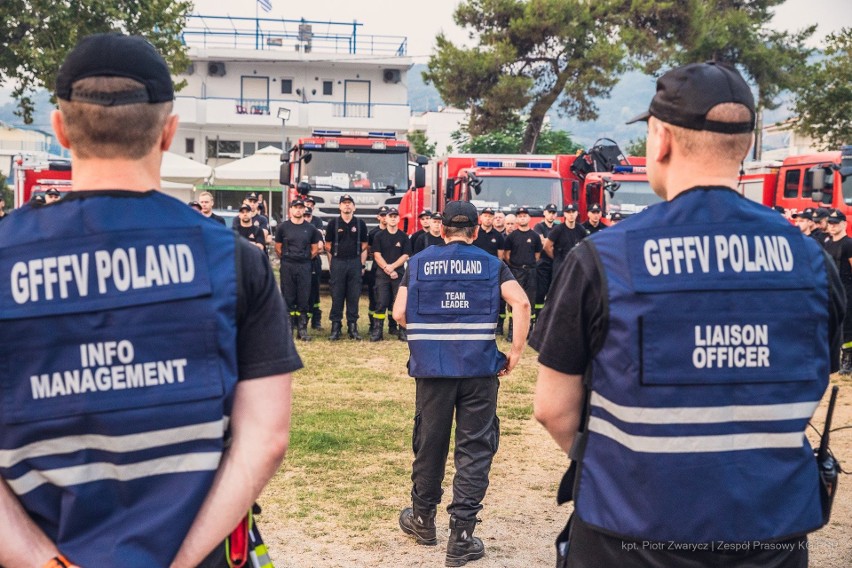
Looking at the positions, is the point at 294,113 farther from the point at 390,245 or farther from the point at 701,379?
the point at 701,379

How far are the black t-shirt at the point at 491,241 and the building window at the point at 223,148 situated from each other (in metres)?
36.8

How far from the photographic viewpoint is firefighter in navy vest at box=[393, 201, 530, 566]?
578 cm

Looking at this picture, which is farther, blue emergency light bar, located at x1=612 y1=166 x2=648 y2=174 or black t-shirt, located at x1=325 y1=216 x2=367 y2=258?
blue emergency light bar, located at x1=612 y1=166 x2=648 y2=174

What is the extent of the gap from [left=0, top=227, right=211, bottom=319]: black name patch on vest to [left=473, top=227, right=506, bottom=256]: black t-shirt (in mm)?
13779

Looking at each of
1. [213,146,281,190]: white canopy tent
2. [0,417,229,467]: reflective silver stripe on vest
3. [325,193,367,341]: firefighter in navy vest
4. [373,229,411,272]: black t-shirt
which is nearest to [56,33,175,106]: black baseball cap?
[0,417,229,467]: reflective silver stripe on vest

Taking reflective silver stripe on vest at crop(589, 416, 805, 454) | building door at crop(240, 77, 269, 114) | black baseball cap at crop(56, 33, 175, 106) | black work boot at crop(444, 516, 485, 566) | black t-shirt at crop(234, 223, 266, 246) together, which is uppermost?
building door at crop(240, 77, 269, 114)

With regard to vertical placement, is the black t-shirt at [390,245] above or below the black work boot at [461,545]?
above

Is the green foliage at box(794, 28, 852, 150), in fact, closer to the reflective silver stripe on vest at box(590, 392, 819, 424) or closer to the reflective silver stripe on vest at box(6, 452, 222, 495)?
the reflective silver stripe on vest at box(590, 392, 819, 424)

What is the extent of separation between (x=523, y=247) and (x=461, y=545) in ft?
35.4

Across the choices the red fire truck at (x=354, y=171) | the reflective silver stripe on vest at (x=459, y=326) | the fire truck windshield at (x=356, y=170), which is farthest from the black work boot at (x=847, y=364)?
the fire truck windshield at (x=356, y=170)

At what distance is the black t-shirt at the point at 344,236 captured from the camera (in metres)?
15.7

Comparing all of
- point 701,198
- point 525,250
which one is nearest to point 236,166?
Answer: point 525,250

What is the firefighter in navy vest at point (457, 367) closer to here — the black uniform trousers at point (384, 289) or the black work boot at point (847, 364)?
the black work boot at point (847, 364)

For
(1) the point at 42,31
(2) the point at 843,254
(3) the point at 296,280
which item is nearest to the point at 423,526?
(2) the point at 843,254
